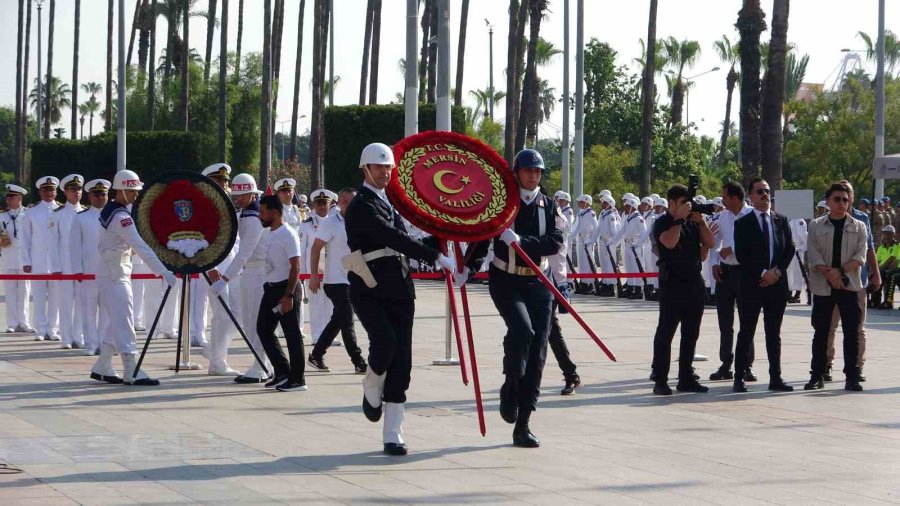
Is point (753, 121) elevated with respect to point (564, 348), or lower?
elevated

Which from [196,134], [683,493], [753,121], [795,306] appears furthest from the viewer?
[196,134]

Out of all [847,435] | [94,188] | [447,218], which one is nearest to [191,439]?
[447,218]

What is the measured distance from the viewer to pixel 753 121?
27.5m

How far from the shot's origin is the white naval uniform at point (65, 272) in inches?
657

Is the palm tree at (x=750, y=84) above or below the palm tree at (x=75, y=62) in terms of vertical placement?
below

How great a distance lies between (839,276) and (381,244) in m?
5.38

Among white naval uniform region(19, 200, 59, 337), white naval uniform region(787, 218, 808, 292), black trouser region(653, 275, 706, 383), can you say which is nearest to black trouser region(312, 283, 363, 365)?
black trouser region(653, 275, 706, 383)

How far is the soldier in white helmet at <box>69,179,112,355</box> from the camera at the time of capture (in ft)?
48.7

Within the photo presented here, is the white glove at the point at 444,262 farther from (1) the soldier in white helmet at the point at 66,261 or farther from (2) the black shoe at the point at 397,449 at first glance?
(1) the soldier in white helmet at the point at 66,261

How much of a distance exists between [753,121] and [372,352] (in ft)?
64.6

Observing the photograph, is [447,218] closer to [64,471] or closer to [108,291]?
[64,471]

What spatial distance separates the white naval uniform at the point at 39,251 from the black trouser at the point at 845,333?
985 centimetres

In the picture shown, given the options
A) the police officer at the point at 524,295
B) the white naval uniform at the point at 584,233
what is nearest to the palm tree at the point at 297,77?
the white naval uniform at the point at 584,233

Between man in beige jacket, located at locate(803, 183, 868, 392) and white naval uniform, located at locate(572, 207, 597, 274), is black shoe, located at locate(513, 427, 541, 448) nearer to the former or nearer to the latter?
man in beige jacket, located at locate(803, 183, 868, 392)
